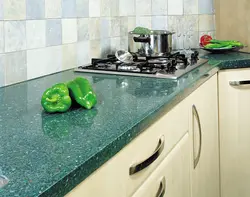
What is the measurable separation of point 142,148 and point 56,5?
0.91m

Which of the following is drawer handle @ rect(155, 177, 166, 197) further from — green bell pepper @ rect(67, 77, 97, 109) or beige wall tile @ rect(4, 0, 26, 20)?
beige wall tile @ rect(4, 0, 26, 20)

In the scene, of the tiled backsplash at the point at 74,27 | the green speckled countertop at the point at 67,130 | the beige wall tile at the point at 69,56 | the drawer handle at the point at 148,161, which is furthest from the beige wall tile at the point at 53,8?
the drawer handle at the point at 148,161

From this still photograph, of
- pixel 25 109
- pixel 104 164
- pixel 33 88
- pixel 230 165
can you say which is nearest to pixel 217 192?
pixel 230 165

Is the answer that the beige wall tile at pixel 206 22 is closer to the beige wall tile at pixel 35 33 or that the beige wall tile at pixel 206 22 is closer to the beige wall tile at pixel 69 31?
the beige wall tile at pixel 69 31

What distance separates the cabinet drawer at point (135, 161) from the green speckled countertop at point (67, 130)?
2 centimetres

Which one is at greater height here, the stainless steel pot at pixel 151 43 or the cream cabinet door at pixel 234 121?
the stainless steel pot at pixel 151 43

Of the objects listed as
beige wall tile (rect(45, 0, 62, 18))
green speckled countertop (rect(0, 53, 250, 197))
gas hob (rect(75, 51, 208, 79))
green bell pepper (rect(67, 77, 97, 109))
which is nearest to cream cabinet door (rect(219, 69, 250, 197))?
gas hob (rect(75, 51, 208, 79))

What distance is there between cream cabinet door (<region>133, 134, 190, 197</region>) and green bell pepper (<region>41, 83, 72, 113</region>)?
0.88ft

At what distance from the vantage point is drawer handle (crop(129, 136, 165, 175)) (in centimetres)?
86

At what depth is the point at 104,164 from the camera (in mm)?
722

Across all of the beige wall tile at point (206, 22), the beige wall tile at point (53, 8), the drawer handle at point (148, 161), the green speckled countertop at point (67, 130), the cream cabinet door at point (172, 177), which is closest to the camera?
the green speckled countertop at point (67, 130)

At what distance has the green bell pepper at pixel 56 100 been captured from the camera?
0.95m

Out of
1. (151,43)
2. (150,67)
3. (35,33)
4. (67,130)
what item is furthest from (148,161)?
(151,43)

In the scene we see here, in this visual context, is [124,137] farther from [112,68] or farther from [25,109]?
[112,68]
